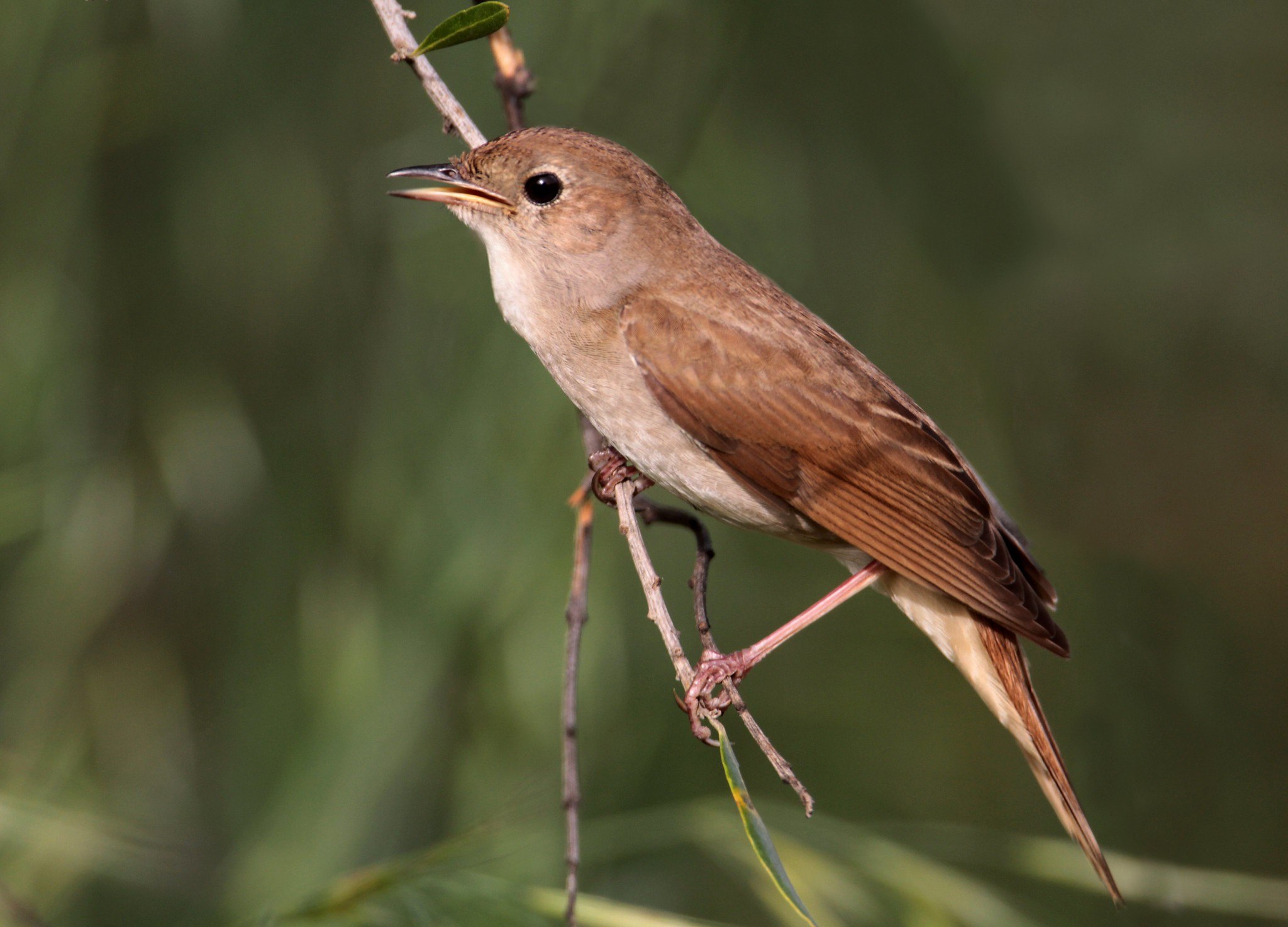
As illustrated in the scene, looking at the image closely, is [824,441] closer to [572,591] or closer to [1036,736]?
[572,591]

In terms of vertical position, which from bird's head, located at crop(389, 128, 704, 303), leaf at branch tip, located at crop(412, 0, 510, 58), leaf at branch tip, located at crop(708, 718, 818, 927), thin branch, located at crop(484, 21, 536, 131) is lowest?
leaf at branch tip, located at crop(708, 718, 818, 927)

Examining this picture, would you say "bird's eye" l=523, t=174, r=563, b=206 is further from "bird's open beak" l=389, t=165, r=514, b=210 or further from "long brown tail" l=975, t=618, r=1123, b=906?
"long brown tail" l=975, t=618, r=1123, b=906

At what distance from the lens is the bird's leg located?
2.76m

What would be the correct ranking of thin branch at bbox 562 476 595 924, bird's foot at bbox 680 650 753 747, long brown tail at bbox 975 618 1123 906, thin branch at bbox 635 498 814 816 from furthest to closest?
long brown tail at bbox 975 618 1123 906 → bird's foot at bbox 680 650 753 747 → thin branch at bbox 562 476 595 924 → thin branch at bbox 635 498 814 816

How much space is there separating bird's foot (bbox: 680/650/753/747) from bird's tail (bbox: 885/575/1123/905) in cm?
54

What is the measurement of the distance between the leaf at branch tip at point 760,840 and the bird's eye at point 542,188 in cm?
150

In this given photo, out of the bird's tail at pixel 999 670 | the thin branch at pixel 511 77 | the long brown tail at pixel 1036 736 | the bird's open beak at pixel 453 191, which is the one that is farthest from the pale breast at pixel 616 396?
the long brown tail at pixel 1036 736

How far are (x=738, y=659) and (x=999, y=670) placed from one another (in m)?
0.67

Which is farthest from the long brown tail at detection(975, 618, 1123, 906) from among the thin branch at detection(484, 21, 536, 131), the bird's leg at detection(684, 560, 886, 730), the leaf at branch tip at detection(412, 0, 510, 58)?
the leaf at branch tip at detection(412, 0, 510, 58)

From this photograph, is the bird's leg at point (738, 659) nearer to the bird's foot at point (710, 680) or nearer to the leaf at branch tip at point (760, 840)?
the bird's foot at point (710, 680)

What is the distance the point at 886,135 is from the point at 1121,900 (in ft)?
9.31

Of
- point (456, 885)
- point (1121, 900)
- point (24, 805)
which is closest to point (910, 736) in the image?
point (1121, 900)

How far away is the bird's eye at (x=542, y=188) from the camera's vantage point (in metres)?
2.94

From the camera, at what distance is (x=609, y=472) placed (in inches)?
122
